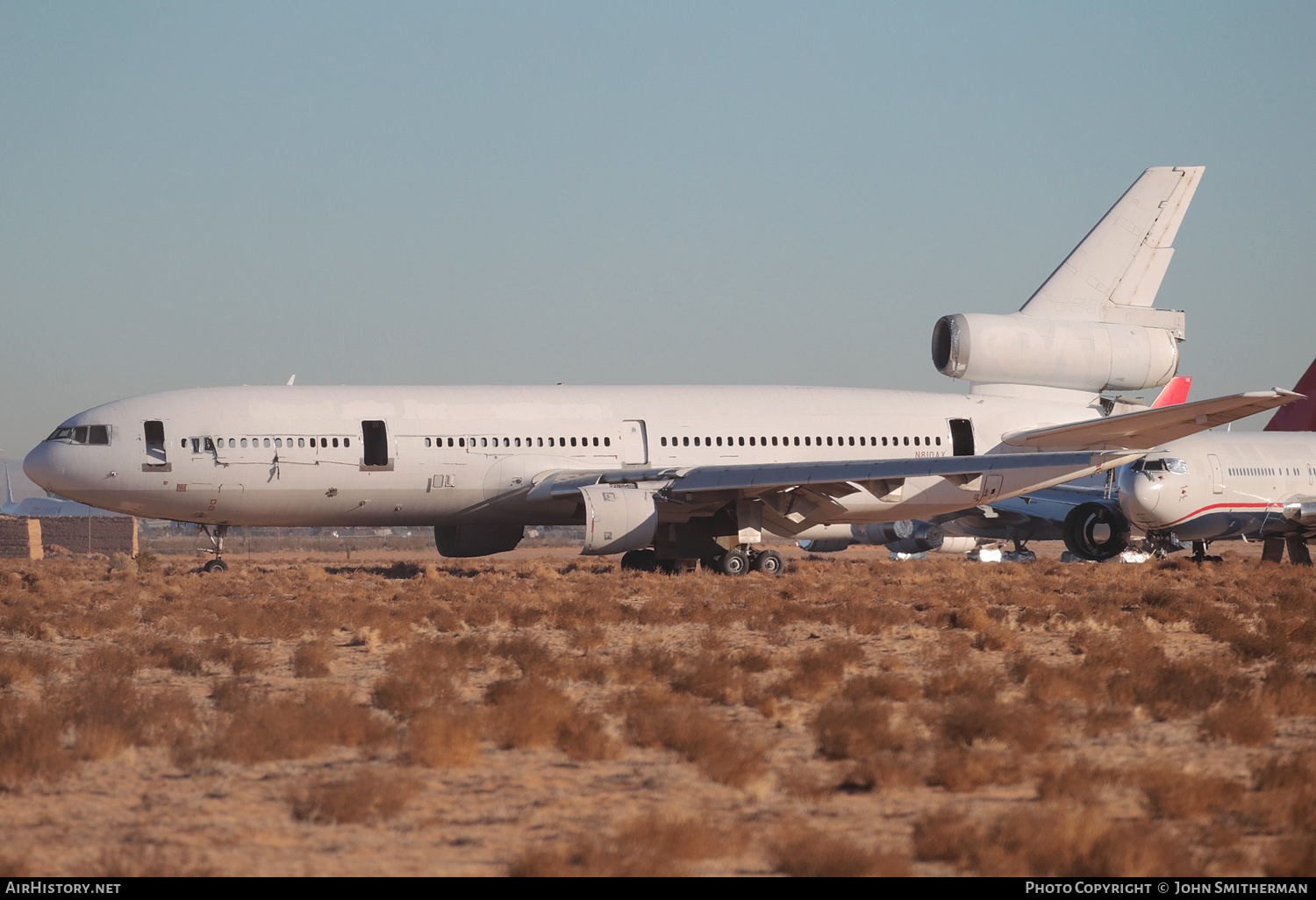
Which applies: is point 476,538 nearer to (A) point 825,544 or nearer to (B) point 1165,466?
(B) point 1165,466

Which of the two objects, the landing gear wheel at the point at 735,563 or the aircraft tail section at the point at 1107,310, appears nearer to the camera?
the landing gear wheel at the point at 735,563

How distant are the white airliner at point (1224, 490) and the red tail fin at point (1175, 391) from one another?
6672 millimetres

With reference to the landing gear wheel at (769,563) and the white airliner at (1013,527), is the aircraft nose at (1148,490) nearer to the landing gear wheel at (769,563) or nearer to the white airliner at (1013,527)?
the white airliner at (1013,527)

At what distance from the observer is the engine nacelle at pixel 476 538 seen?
94.4 ft

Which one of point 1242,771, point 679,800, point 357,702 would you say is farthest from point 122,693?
point 1242,771

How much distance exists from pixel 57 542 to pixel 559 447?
143 feet

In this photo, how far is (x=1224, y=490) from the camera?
1464 inches

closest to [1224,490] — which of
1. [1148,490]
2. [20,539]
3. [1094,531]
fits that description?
[1148,490]

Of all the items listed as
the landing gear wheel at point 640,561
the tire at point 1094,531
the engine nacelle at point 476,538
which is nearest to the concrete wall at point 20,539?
the engine nacelle at point 476,538

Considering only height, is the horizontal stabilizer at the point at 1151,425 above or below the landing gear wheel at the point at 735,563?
above

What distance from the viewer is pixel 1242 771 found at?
8.00m

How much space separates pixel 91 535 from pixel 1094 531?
4490 centimetres

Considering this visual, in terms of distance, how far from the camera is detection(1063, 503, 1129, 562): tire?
3818 cm
